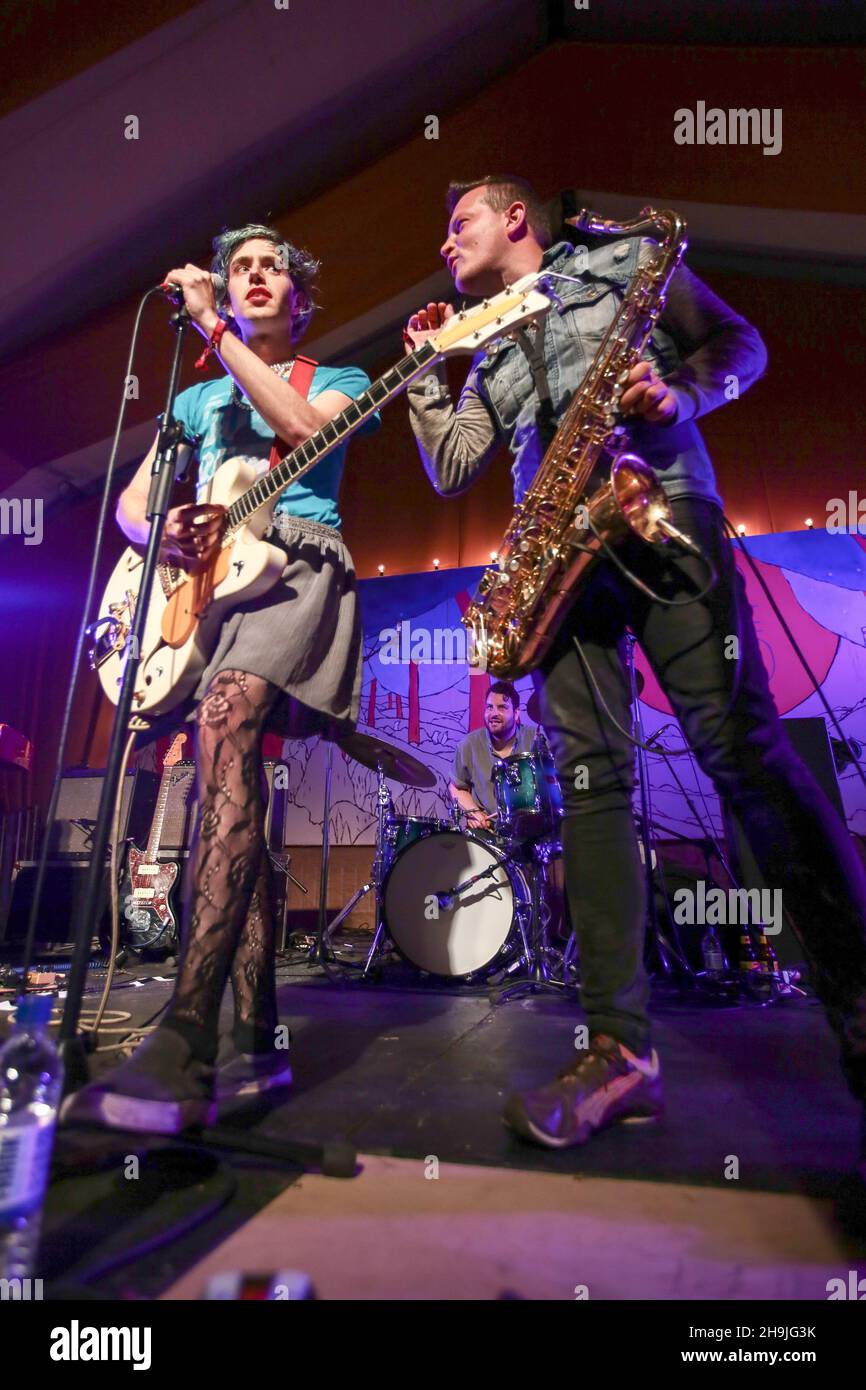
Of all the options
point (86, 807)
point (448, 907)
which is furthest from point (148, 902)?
point (448, 907)

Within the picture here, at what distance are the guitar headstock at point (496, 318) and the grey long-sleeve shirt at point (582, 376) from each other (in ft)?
0.40

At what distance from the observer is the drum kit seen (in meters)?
5.04

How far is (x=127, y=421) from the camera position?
7.46 metres

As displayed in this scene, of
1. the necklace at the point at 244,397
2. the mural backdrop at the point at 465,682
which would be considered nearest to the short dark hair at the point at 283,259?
the necklace at the point at 244,397

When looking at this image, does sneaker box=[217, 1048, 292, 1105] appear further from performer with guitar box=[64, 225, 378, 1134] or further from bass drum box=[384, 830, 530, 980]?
bass drum box=[384, 830, 530, 980]

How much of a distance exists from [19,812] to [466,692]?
474cm

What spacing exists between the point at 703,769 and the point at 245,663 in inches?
47.0

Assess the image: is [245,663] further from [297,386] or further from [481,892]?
[481,892]

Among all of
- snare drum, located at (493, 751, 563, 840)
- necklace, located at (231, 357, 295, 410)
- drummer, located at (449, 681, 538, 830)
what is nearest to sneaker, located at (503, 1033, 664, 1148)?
necklace, located at (231, 357, 295, 410)

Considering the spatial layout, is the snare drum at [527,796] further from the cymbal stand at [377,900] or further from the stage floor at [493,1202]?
the stage floor at [493,1202]

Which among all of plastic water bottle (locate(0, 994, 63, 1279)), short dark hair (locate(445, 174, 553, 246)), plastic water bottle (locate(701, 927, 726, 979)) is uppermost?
short dark hair (locate(445, 174, 553, 246))

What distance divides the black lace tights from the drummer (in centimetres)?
379
